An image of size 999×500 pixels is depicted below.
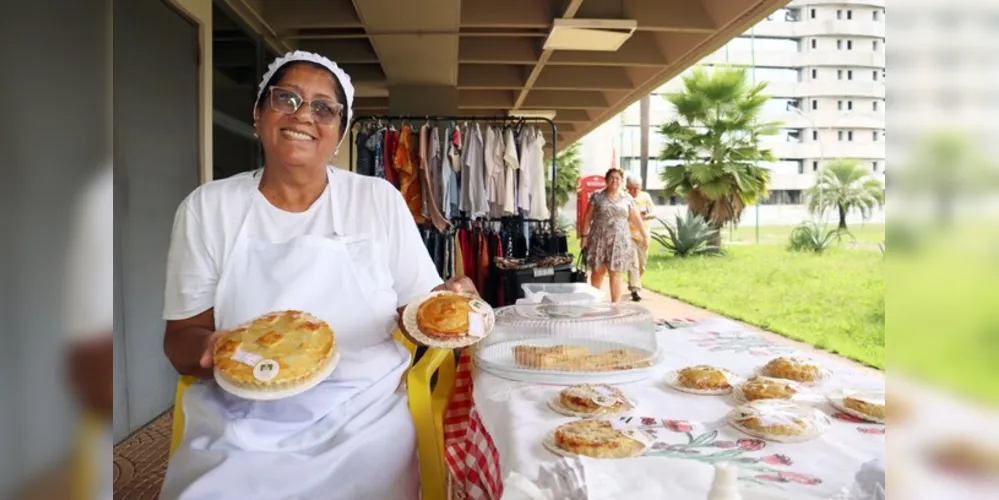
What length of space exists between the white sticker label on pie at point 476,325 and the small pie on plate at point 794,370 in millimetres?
639

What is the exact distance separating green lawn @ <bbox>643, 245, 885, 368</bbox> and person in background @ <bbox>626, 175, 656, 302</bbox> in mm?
1064

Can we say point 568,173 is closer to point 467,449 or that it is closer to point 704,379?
point 467,449

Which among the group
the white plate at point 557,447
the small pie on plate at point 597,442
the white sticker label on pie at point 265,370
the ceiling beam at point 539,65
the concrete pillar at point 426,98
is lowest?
the white plate at point 557,447

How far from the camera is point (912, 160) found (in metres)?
0.24

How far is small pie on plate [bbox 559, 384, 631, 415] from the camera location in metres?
1.13

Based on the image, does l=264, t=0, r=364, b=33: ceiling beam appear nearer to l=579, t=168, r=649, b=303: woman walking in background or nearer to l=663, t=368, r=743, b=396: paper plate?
l=579, t=168, r=649, b=303: woman walking in background

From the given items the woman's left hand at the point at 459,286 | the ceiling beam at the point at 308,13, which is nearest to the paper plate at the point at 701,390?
the woman's left hand at the point at 459,286

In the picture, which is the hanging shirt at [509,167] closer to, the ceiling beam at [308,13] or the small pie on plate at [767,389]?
the ceiling beam at [308,13]

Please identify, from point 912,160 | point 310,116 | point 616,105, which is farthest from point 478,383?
point 616,105

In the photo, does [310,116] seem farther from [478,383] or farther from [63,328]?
[63,328]

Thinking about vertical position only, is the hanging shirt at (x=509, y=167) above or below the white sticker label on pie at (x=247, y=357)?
above

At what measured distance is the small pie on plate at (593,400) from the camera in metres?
1.13

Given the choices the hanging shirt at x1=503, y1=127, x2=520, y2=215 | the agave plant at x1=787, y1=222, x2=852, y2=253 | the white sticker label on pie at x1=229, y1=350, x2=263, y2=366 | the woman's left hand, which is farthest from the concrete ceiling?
the agave plant at x1=787, y1=222, x2=852, y2=253

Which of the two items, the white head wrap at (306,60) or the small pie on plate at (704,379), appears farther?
the white head wrap at (306,60)
